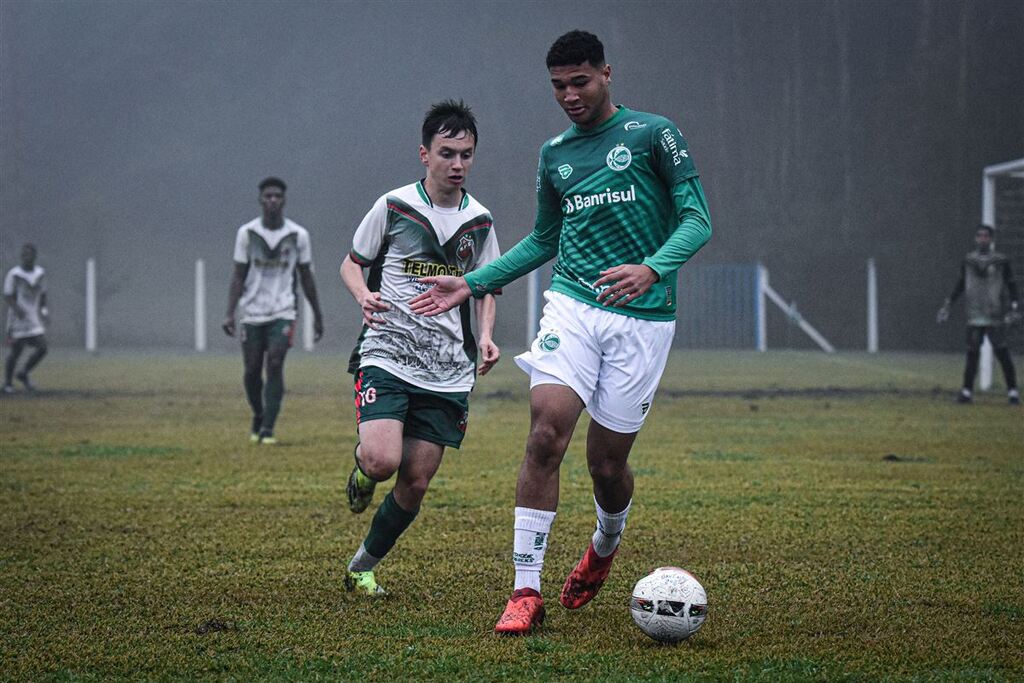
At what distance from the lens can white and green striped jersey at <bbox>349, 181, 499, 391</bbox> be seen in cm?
540

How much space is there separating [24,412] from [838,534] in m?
10.9

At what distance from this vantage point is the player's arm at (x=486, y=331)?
532 centimetres

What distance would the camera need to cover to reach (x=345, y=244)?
32.8 meters

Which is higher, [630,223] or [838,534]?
[630,223]

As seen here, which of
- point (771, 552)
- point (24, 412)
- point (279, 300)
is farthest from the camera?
point (24, 412)

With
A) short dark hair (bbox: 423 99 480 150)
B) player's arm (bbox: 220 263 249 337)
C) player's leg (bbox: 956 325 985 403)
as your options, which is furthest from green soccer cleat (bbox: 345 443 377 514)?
player's leg (bbox: 956 325 985 403)

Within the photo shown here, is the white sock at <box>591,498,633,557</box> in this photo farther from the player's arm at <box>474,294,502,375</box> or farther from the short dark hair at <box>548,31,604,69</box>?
the short dark hair at <box>548,31,604,69</box>

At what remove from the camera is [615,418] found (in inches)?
187

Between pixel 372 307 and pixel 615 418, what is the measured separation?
1174mm

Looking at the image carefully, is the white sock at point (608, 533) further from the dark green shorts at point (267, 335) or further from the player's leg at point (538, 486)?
the dark green shorts at point (267, 335)

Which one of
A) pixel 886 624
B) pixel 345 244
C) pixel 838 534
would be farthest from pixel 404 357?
pixel 345 244

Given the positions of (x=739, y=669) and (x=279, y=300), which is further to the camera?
(x=279, y=300)

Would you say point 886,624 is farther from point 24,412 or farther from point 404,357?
point 24,412

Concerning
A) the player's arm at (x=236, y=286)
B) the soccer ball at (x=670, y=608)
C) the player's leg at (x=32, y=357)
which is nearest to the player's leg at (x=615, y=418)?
the soccer ball at (x=670, y=608)
